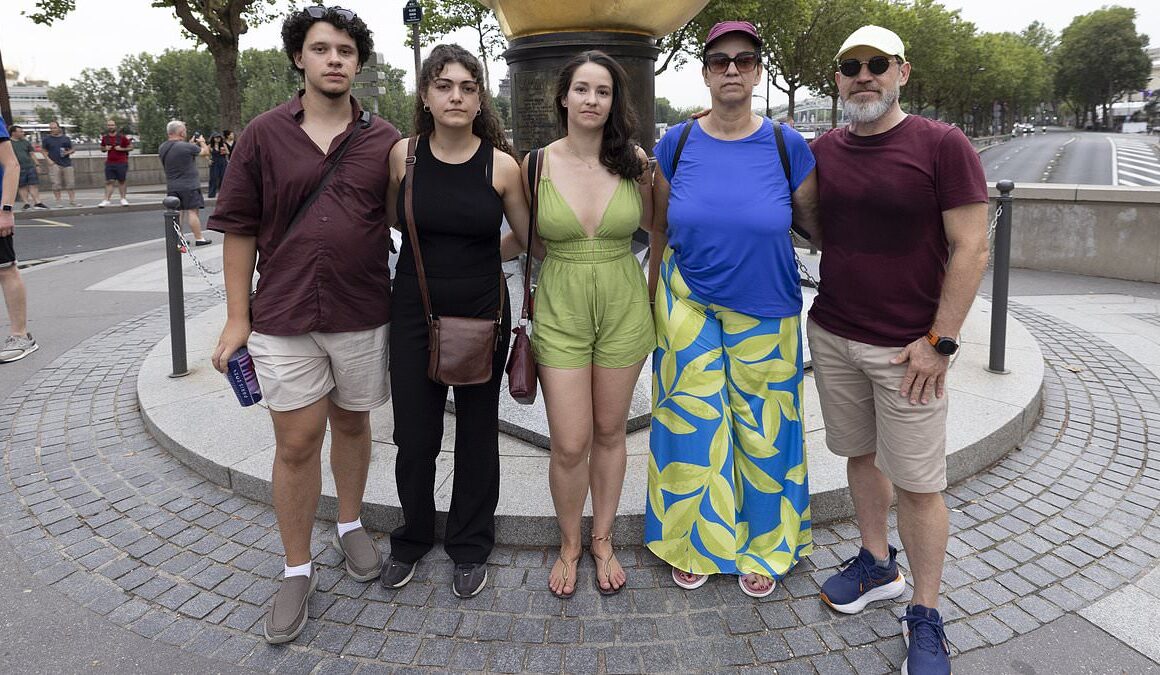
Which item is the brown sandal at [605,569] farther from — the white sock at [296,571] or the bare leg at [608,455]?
the white sock at [296,571]

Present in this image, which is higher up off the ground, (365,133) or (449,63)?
(449,63)

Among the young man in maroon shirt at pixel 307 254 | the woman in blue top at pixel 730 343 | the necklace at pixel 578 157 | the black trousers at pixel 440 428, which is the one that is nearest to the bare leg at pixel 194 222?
the young man in maroon shirt at pixel 307 254

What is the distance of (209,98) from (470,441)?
258ft

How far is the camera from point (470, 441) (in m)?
2.86

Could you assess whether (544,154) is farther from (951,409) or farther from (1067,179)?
(1067,179)

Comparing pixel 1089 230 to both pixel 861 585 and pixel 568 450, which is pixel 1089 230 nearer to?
pixel 861 585

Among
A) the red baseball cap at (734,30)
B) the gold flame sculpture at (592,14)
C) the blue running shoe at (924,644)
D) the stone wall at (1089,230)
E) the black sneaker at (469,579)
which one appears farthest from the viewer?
the stone wall at (1089,230)

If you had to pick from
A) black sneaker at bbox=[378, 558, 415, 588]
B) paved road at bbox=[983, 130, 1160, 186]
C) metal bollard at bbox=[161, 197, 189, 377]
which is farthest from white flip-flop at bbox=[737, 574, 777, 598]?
paved road at bbox=[983, 130, 1160, 186]

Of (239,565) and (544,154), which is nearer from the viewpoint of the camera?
(544,154)

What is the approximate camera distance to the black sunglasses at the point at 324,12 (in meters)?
2.43

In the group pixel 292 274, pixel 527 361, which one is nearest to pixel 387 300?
pixel 292 274

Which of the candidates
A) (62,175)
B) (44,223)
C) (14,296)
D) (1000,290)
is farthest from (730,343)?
(62,175)

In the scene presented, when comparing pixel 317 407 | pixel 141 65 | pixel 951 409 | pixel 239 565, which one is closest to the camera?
pixel 317 407

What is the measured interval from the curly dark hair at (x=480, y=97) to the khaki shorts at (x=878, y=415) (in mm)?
1333
